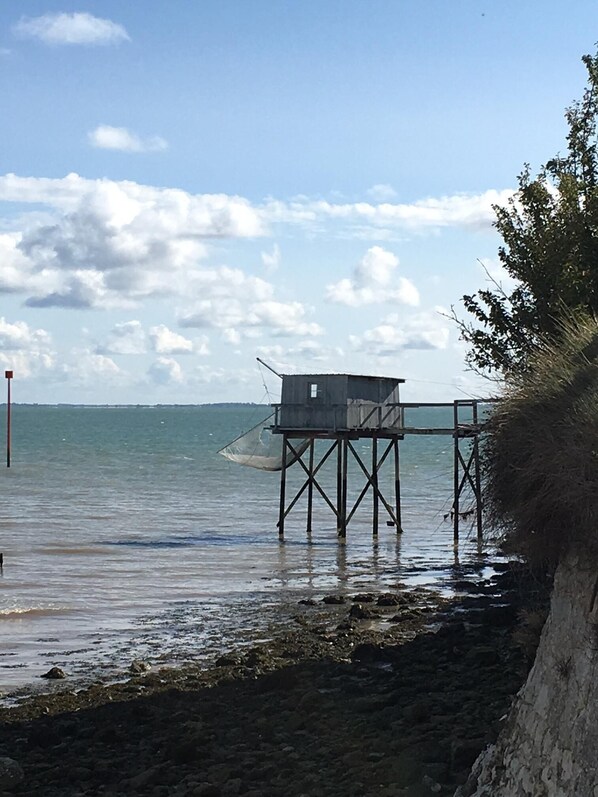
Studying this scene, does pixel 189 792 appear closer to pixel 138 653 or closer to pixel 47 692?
pixel 47 692

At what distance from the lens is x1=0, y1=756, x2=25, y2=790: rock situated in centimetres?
1054

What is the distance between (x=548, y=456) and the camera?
7.84 metres

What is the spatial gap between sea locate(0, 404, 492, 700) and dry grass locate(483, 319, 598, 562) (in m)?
8.81

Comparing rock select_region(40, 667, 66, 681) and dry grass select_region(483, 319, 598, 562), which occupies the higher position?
dry grass select_region(483, 319, 598, 562)

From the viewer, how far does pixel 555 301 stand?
18328mm

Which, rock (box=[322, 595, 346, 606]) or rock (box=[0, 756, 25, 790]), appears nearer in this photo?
rock (box=[0, 756, 25, 790])

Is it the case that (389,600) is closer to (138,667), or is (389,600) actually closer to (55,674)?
(138,667)

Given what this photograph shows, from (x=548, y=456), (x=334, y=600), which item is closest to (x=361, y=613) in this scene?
(x=334, y=600)

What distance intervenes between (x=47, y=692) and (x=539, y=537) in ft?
28.8

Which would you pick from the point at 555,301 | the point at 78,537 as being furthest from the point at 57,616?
→ the point at 78,537

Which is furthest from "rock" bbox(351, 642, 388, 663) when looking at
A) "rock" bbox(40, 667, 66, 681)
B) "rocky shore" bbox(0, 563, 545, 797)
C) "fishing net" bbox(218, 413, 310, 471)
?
"fishing net" bbox(218, 413, 310, 471)

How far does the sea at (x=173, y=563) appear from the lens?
18.5 metres

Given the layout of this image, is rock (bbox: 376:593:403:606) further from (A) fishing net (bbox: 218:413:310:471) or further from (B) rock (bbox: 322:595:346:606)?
(A) fishing net (bbox: 218:413:310:471)

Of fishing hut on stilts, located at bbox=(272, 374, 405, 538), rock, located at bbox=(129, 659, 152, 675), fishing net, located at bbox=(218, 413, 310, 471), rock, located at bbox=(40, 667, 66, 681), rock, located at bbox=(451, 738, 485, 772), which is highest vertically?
fishing hut on stilts, located at bbox=(272, 374, 405, 538)
